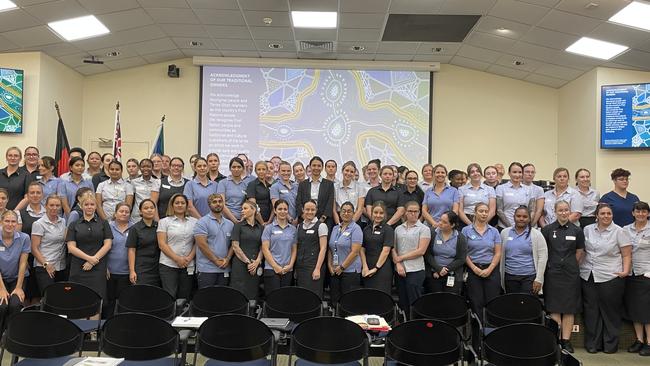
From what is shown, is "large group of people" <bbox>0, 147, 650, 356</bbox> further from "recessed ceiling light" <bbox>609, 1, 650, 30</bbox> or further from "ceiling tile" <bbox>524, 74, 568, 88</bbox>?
"ceiling tile" <bbox>524, 74, 568, 88</bbox>

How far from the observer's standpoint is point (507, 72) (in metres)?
9.33

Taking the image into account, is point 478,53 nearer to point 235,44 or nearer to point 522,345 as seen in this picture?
point 235,44

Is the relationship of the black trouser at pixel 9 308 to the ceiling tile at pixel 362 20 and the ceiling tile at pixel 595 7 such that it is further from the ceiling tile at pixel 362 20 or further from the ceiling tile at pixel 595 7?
the ceiling tile at pixel 595 7

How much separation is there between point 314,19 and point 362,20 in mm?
688

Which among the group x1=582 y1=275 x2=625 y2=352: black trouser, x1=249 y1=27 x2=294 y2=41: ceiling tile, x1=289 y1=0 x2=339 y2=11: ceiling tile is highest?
x1=289 y1=0 x2=339 y2=11: ceiling tile

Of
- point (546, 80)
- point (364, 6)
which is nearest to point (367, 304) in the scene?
point (364, 6)

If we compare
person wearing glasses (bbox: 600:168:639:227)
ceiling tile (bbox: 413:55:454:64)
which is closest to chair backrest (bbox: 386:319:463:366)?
person wearing glasses (bbox: 600:168:639:227)

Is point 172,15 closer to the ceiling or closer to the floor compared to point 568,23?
closer to the ceiling

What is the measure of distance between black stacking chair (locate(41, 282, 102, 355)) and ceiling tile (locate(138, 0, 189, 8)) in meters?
4.14

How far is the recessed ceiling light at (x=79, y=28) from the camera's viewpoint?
7051 millimetres

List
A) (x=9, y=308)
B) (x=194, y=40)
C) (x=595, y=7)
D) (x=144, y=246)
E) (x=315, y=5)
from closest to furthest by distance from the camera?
(x=9, y=308), (x=144, y=246), (x=595, y=7), (x=315, y=5), (x=194, y=40)

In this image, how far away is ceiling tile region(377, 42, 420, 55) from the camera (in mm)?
8347

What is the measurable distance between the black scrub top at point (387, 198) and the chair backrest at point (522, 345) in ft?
8.05

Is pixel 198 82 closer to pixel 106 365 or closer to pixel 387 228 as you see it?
pixel 387 228
